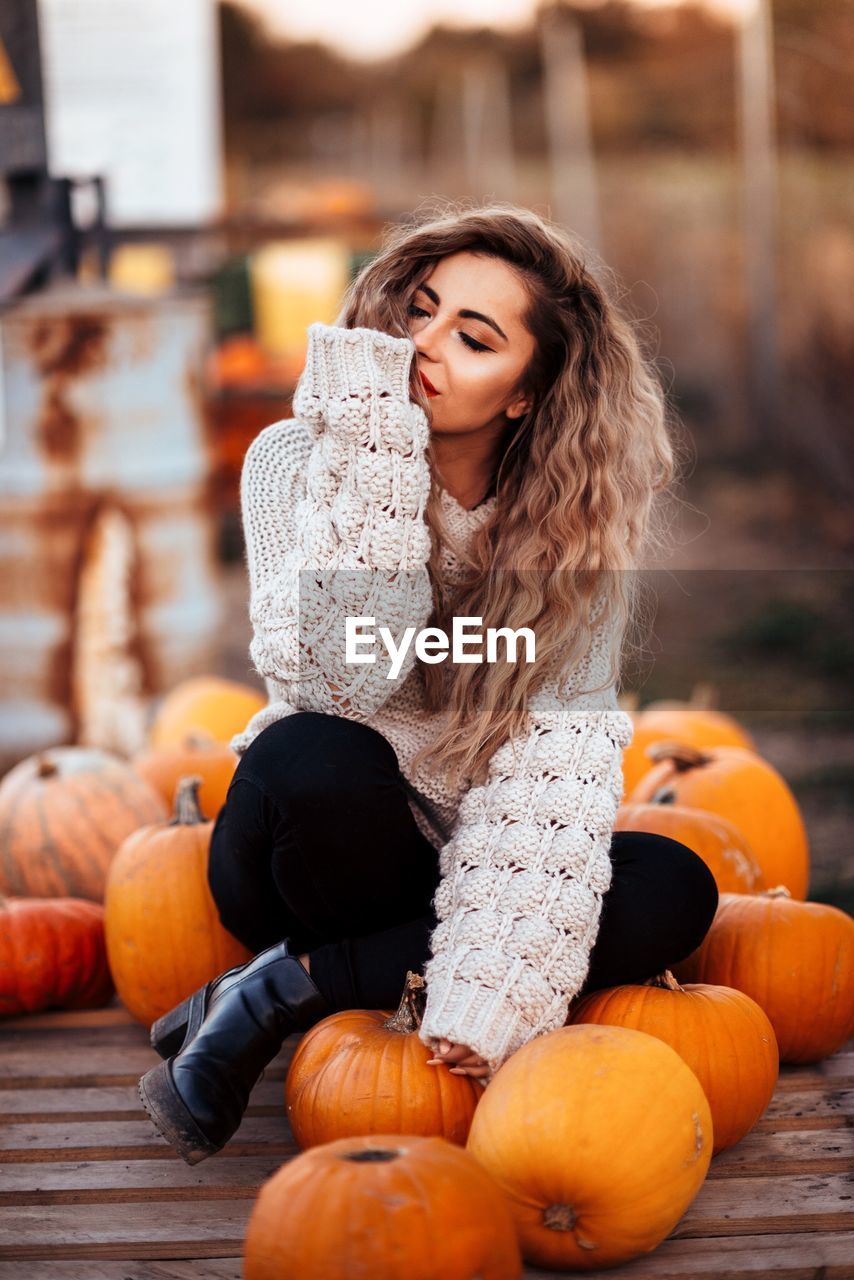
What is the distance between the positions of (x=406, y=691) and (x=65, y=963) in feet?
2.18

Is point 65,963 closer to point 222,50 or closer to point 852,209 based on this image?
point 852,209

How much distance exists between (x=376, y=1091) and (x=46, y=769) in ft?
3.87

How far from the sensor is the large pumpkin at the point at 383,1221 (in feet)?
3.95

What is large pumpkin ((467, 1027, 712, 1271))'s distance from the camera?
4.49 feet

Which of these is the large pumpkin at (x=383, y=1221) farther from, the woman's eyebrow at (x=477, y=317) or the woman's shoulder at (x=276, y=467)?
the woman's eyebrow at (x=477, y=317)

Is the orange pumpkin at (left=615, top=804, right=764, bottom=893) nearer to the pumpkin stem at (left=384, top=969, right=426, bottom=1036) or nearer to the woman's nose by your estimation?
the pumpkin stem at (left=384, top=969, right=426, bottom=1036)

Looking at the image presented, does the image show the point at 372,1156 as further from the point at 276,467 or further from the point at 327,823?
the point at 276,467

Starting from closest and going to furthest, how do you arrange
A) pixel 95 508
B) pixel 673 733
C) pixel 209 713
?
1. pixel 673 733
2. pixel 209 713
3. pixel 95 508

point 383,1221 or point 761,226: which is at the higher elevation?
point 761,226

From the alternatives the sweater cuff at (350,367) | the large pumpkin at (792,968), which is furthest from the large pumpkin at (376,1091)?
the sweater cuff at (350,367)

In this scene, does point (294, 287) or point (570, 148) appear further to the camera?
point (570, 148)

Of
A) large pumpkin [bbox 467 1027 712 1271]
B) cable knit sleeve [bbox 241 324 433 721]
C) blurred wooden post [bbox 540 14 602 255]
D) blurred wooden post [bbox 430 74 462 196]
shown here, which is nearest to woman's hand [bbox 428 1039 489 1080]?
large pumpkin [bbox 467 1027 712 1271]

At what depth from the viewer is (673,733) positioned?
111 inches

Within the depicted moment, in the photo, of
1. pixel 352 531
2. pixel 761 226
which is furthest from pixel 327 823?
pixel 761 226
